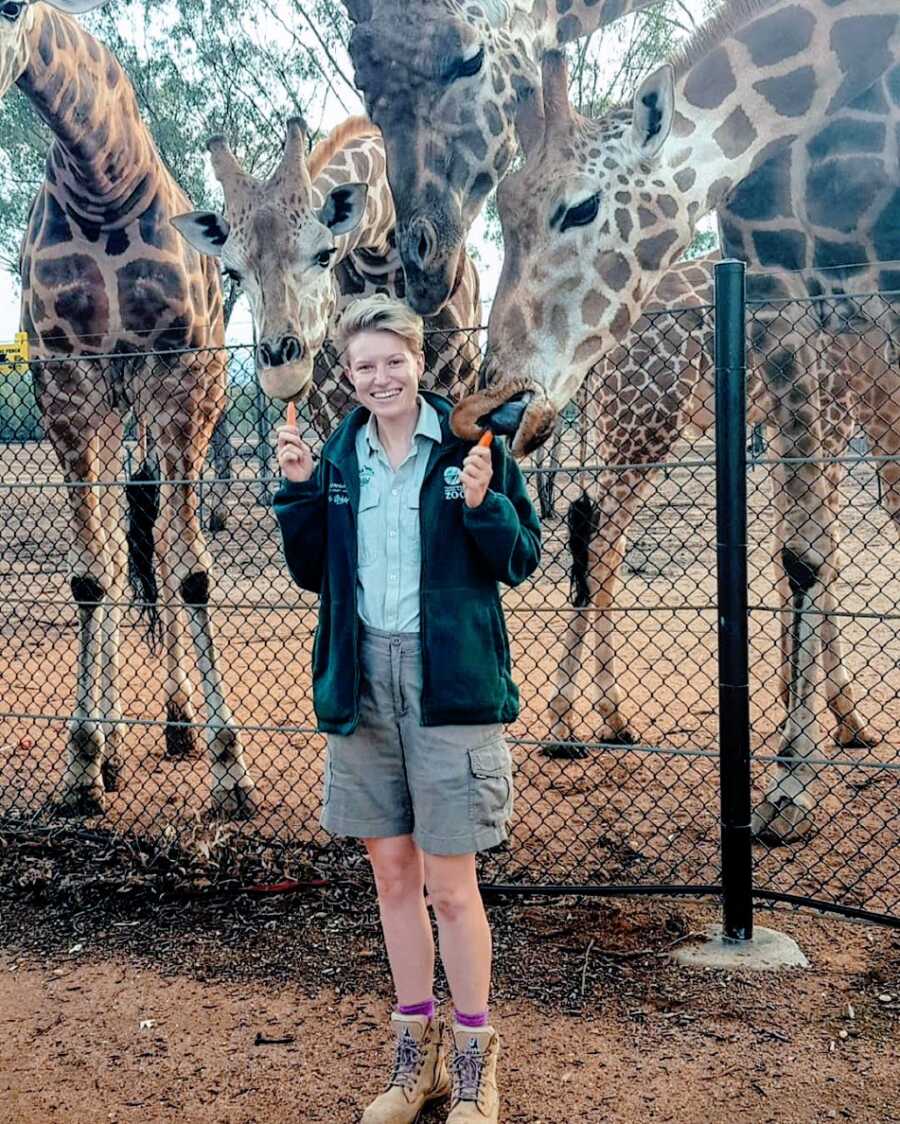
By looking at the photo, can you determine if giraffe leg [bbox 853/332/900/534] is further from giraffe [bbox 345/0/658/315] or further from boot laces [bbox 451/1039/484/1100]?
boot laces [bbox 451/1039/484/1100]

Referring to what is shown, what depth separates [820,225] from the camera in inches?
174

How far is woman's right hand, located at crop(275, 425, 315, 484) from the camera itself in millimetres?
2660

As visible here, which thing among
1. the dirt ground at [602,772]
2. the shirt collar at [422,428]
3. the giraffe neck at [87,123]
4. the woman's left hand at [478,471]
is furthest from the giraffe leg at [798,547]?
the giraffe neck at [87,123]

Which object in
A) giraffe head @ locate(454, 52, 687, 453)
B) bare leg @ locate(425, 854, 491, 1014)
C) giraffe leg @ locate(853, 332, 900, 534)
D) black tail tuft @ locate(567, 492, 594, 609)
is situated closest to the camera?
bare leg @ locate(425, 854, 491, 1014)

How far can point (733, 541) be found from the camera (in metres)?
3.26

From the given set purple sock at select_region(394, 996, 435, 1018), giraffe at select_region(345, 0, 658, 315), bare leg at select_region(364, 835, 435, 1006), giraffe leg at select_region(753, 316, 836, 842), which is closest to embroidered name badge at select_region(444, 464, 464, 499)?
bare leg at select_region(364, 835, 435, 1006)

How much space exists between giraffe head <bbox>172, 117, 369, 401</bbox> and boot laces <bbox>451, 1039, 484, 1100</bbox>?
268cm

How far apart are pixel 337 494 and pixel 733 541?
1227mm

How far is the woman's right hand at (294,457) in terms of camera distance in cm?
266

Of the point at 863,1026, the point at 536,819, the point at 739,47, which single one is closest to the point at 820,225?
the point at 739,47

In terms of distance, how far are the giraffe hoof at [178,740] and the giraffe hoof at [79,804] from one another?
642 millimetres

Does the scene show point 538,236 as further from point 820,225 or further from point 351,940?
point 351,940

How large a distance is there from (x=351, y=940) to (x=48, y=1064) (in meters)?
0.97

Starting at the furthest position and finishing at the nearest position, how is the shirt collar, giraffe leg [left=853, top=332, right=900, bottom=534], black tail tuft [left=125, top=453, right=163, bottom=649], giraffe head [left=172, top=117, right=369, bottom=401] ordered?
black tail tuft [left=125, top=453, right=163, bottom=649] < giraffe head [left=172, top=117, right=369, bottom=401] < giraffe leg [left=853, top=332, right=900, bottom=534] < the shirt collar
